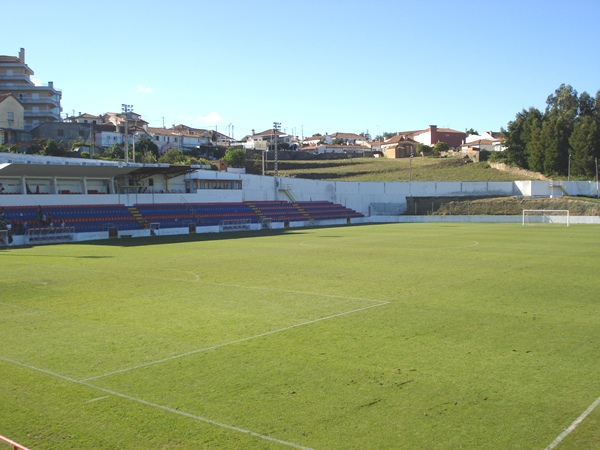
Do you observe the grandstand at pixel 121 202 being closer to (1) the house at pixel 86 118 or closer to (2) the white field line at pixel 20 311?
(2) the white field line at pixel 20 311

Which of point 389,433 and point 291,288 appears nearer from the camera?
point 389,433

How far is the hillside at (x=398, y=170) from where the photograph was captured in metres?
90.4

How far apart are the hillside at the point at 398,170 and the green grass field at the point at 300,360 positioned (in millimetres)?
73931

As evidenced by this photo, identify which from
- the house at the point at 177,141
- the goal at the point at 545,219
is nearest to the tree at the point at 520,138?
the goal at the point at 545,219

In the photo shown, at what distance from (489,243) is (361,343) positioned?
24.7 metres

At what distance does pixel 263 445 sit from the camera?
5.88m

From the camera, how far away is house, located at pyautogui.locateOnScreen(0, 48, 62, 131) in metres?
91.2

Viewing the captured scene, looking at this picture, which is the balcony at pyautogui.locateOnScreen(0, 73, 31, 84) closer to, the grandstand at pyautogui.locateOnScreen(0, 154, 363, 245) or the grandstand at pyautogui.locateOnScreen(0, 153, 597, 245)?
the grandstand at pyautogui.locateOnScreen(0, 153, 597, 245)

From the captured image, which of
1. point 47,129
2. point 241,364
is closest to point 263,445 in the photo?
point 241,364

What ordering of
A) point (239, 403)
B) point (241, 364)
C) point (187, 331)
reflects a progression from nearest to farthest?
point (239, 403), point (241, 364), point (187, 331)

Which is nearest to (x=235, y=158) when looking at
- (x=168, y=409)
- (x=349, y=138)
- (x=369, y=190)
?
(x=369, y=190)

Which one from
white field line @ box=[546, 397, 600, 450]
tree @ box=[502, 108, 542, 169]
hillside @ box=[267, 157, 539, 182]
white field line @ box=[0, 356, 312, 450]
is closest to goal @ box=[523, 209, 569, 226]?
hillside @ box=[267, 157, 539, 182]

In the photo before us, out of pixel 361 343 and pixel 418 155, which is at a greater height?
pixel 418 155

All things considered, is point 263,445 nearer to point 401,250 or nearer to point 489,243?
point 401,250
